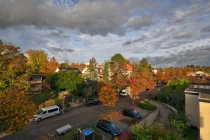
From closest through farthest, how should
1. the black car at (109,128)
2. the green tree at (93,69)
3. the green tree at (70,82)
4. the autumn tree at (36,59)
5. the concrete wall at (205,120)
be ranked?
the concrete wall at (205,120) < the black car at (109,128) < the green tree at (70,82) < the green tree at (93,69) < the autumn tree at (36,59)

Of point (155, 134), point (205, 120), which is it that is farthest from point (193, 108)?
point (155, 134)

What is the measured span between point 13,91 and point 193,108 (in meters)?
28.1

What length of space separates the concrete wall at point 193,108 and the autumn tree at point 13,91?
25.1 meters

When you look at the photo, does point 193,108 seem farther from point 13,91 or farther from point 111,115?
point 13,91

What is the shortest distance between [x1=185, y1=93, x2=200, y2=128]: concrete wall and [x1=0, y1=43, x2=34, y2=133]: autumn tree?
82.4 ft

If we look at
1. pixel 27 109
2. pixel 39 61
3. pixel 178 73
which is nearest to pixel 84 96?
pixel 27 109

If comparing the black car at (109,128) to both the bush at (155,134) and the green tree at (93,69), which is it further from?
the green tree at (93,69)

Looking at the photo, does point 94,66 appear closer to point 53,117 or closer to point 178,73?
point 53,117

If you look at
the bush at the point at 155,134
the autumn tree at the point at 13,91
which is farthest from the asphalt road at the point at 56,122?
the bush at the point at 155,134

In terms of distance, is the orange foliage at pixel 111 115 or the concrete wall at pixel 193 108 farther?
the orange foliage at pixel 111 115

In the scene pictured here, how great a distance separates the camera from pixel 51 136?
18.5 metres

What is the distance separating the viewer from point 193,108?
22922 mm

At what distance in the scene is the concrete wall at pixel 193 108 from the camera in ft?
73.7

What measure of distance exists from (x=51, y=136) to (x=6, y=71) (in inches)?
627
